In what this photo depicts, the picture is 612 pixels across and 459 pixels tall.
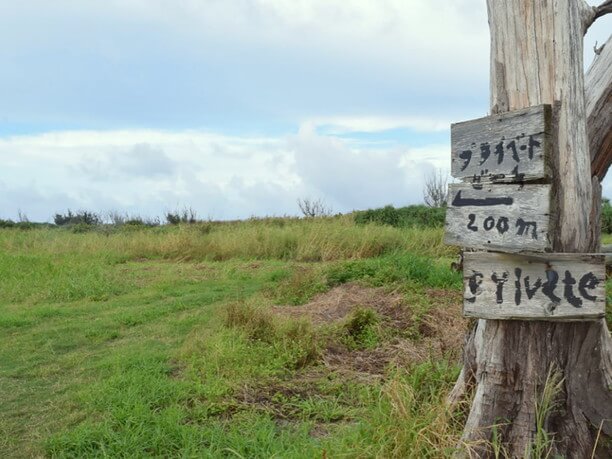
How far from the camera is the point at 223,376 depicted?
539 centimetres

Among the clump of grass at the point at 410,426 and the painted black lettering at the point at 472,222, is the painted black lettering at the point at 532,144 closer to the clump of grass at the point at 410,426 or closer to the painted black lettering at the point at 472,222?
the painted black lettering at the point at 472,222

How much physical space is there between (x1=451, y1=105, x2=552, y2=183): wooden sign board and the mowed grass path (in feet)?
4.23

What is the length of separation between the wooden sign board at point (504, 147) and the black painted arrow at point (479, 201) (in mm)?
109

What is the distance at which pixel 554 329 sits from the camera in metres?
3.51

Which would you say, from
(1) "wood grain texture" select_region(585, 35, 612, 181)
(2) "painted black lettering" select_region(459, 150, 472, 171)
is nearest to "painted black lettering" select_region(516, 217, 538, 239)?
(2) "painted black lettering" select_region(459, 150, 472, 171)

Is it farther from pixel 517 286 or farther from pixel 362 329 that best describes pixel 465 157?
pixel 362 329

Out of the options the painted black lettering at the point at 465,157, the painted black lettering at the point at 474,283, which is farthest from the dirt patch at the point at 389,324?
the painted black lettering at the point at 465,157

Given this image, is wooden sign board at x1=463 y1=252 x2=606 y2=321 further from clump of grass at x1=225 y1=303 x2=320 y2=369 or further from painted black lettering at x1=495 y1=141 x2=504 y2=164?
clump of grass at x1=225 y1=303 x2=320 y2=369

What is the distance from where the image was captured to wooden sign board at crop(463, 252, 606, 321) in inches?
130

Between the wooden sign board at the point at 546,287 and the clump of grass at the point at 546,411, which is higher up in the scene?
the wooden sign board at the point at 546,287

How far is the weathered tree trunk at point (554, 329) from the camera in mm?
3463

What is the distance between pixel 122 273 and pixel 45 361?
17.2 feet

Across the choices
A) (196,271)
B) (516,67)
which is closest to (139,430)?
(516,67)


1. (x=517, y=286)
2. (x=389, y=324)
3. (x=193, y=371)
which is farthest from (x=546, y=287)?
(x=389, y=324)
